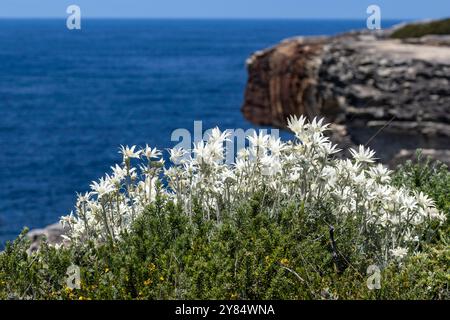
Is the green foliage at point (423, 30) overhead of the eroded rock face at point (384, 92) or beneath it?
overhead

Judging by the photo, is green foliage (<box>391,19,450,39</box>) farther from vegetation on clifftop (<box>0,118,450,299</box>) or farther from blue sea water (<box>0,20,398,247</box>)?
vegetation on clifftop (<box>0,118,450,299</box>)

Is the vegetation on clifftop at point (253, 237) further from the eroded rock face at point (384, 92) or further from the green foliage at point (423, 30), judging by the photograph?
the green foliage at point (423, 30)

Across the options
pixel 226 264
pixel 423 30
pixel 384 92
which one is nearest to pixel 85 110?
pixel 423 30

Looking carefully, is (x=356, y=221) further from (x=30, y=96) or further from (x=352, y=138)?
(x=30, y=96)

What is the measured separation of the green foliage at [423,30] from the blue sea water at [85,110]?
15.0m

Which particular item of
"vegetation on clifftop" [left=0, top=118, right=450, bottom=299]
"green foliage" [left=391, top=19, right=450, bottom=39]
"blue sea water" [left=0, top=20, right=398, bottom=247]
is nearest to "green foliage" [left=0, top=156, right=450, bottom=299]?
"vegetation on clifftop" [left=0, top=118, right=450, bottom=299]

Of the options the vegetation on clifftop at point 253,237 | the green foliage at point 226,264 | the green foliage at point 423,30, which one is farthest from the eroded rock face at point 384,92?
the green foliage at point 423,30

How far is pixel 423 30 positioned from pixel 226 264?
2597 centimetres

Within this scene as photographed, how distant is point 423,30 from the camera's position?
2945 cm

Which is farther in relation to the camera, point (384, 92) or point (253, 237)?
point (384, 92)

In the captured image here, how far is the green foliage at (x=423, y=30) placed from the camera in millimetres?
28906

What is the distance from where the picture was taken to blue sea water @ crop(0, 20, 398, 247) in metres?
36.7

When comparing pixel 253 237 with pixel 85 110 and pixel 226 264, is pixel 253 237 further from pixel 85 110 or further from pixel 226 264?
pixel 85 110
